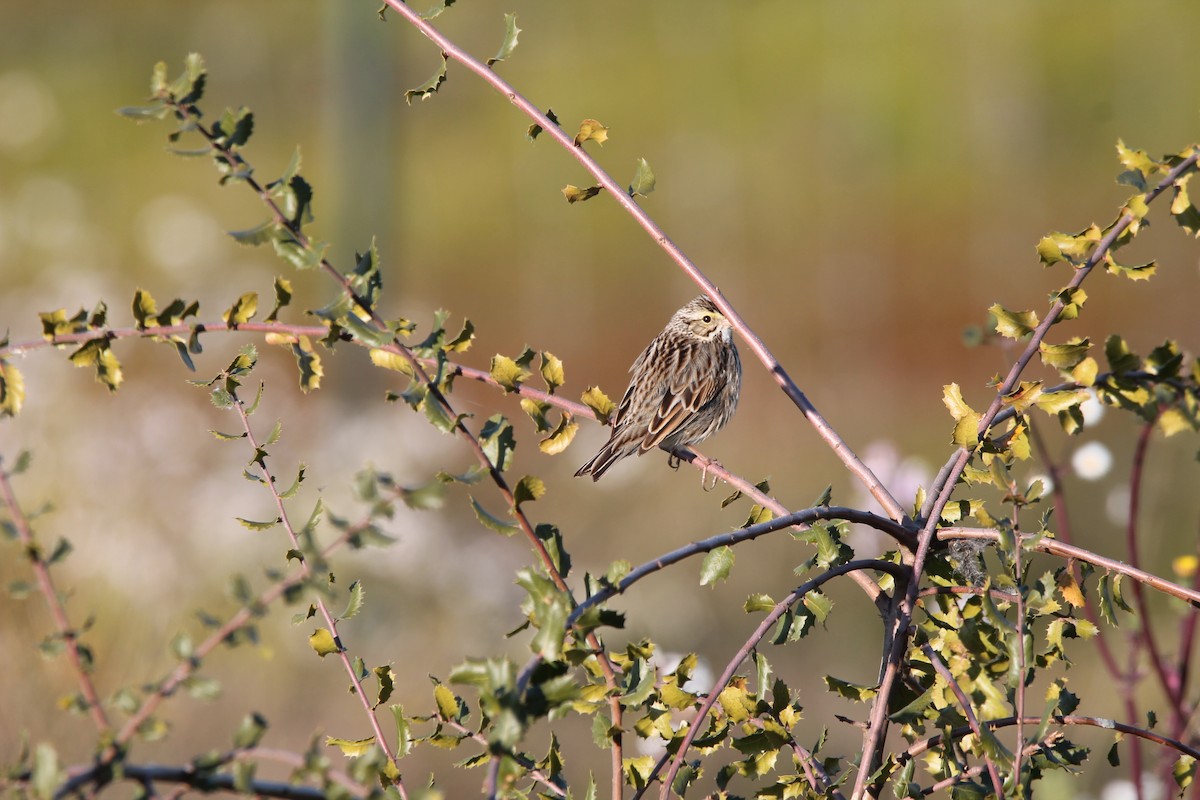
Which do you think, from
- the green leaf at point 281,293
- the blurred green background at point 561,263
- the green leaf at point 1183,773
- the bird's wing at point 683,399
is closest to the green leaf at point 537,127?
the green leaf at point 281,293

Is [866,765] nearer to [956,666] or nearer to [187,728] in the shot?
[956,666]

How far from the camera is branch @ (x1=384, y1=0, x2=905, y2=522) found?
6.92ft

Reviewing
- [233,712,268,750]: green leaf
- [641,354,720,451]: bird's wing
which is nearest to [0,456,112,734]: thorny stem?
[233,712,268,750]: green leaf

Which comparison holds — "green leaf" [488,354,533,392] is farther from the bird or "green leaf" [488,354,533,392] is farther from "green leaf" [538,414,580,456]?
the bird

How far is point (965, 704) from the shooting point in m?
1.89

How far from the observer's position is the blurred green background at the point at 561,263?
6.55 metres

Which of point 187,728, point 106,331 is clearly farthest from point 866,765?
point 187,728

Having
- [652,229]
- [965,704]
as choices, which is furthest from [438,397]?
[965,704]

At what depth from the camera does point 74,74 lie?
17.8 metres

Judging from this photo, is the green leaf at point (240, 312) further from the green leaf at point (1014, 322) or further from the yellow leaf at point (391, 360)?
the green leaf at point (1014, 322)

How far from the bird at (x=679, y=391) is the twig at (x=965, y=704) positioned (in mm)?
2317

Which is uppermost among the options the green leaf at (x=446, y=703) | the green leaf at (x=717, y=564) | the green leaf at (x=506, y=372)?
the green leaf at (x=506, y=372)

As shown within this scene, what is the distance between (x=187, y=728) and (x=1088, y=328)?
374 inches

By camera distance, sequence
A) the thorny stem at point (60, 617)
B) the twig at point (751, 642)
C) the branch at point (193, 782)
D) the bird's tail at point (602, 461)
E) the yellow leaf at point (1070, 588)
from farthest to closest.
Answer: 1. the bird's tail at point (602, 461)
2. the yellow leaf at point (1070, 588)
3. the twig at point (751, 642)
4. the thorny stem at point (60, 617)
5. the branch at point (193, 782)
